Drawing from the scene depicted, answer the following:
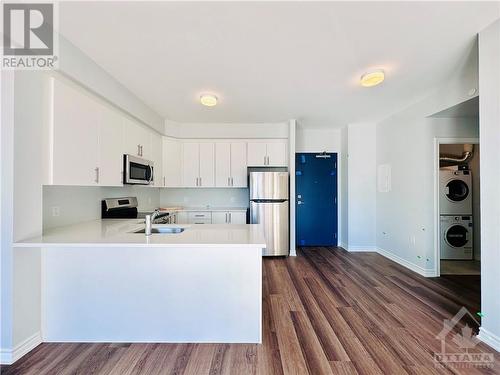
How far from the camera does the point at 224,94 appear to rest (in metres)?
3.23

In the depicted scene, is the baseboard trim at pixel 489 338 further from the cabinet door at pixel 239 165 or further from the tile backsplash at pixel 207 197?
the tile backsplash at pixel 207 197

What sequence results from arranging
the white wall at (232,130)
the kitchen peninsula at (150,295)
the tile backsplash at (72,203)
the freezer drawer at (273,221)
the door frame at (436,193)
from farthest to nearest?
the white wall at (232,130) → the freezer drawer at (273,221) → the door frame at (436,193) → the tile backsplash at (72,203) → the kitchen peninsula at (150,295)

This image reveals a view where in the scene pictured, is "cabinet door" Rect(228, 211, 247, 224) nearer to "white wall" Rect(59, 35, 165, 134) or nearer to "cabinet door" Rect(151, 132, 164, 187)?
"cabinet door" Rect(151, 132, 164, 187)

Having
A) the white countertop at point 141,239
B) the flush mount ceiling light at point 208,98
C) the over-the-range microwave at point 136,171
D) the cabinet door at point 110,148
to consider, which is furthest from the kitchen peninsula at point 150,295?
the flush mount ceiling light at point 208,98

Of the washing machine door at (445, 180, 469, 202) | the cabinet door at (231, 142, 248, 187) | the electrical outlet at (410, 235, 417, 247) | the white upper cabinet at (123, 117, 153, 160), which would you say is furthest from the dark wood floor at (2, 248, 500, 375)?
the white upper cabinet at (123, 117, 153, 160)

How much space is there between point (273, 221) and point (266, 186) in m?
0.65

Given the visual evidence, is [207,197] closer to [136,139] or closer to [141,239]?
[136,139]

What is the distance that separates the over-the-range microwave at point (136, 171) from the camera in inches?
119

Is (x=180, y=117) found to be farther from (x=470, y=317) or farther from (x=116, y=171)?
(x=470, y=317)

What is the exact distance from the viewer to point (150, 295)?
77.3 inches

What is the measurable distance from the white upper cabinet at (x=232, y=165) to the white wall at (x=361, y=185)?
6.76 feet

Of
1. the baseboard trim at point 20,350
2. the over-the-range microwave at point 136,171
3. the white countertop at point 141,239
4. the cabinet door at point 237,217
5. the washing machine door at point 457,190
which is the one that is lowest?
the baseboard trim at point 20,350

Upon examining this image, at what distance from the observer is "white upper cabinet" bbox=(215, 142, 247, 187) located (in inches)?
186

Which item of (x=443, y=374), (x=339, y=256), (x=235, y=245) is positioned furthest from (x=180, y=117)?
(x=443, y=374)
